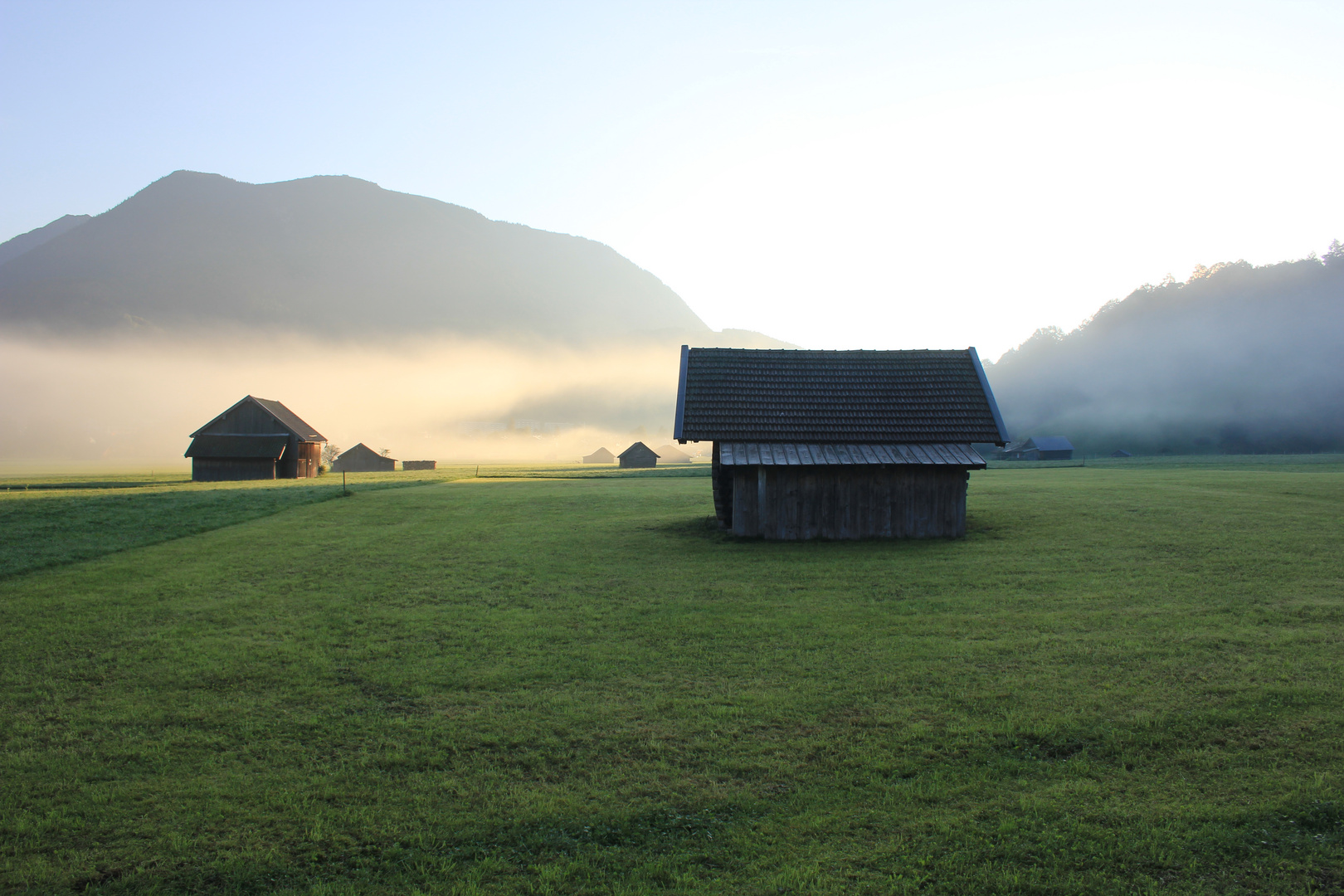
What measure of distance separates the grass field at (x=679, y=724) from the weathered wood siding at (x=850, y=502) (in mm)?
3692

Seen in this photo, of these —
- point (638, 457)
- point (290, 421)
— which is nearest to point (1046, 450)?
point (638, 457)

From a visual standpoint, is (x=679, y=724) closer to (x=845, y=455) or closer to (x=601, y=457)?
(x=845, y=455)

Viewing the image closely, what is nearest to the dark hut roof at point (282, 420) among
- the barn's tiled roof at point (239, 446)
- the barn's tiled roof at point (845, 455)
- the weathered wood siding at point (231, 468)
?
the barn's tiled roof at point (239, 446)

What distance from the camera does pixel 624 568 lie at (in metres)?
19.5

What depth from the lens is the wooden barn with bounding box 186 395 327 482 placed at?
60.0m

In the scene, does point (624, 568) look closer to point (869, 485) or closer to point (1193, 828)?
point (869, 485)

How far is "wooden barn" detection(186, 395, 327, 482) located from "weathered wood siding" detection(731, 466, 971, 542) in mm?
51629

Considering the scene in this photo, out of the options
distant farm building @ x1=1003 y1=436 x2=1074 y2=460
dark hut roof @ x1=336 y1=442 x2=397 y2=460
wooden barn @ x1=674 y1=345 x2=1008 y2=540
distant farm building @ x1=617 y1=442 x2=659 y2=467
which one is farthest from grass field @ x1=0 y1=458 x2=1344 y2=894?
distant farm building @ x1=1003 y1=436 x2=1074 y2=460

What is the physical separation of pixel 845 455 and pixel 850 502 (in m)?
1.64

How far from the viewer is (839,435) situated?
2520cm

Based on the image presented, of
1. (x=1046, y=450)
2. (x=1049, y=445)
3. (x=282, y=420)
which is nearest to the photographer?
(x=282, y=420)

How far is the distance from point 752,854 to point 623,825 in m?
1.35

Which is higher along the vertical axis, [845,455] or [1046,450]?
[1046,450]

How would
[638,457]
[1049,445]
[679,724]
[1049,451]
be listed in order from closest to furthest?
[679,724]
[638,457]
[1049,451]
[1049,445]
